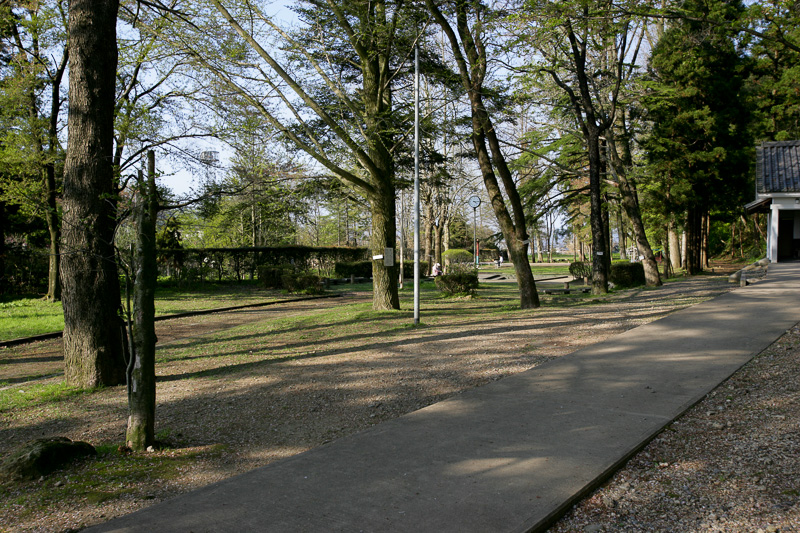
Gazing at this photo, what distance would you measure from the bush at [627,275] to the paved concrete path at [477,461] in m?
17.3

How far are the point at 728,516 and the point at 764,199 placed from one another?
25.6 metres

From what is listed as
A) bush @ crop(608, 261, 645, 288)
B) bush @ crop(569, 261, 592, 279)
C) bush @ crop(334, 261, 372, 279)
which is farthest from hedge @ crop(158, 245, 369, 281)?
bush @ crop(608, 261, 645, 288)

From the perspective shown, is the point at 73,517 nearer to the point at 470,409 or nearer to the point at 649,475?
the point at 470,409

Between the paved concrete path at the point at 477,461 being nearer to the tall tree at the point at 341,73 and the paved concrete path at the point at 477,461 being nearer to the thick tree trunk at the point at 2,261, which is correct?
the tall tree at the point at 341,73

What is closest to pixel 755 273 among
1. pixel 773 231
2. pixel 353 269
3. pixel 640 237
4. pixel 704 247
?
pixel 640 237

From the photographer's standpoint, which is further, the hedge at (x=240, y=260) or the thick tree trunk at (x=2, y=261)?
the hedge at (x=240, y=260)

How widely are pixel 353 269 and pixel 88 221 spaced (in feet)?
90.6

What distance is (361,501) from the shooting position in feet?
11.9

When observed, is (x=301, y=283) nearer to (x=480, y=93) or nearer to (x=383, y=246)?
(x=383, y=246)

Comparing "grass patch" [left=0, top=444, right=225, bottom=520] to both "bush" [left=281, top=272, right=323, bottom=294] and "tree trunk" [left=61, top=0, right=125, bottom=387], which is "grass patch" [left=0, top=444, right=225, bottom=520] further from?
"bush" [left=281, top=272, right=323, bottom=294]

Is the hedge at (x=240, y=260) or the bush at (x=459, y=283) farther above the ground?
the hedge at (x=240, y=260)

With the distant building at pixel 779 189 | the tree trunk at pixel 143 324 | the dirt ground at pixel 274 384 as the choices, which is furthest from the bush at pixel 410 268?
the tree trunk at pixel 143 324

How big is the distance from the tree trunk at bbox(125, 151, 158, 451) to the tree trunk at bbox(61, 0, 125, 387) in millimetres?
2743

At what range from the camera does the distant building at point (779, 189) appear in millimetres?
23484
